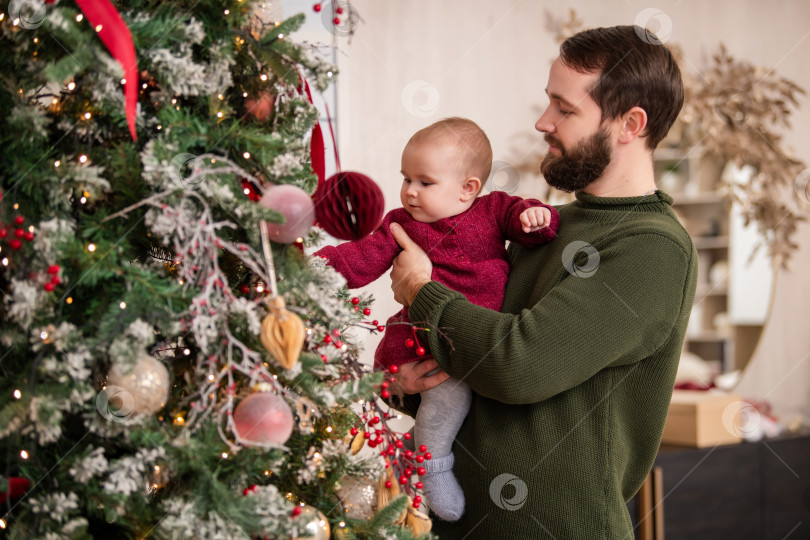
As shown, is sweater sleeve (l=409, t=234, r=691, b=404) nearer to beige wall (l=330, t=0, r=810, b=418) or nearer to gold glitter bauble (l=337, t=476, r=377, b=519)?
gold glitter bauble (l=337, t=476, r=377, b=519)

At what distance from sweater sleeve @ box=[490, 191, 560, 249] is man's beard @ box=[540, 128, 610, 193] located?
0.22 feet

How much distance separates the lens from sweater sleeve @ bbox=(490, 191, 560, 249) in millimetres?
1411

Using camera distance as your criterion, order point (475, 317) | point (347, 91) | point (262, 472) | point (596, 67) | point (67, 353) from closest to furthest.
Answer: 1. point (67, 353)
2. point (262, 472)
3. point (475, 317)
4. point (596, 67)
5. point (347, 91)

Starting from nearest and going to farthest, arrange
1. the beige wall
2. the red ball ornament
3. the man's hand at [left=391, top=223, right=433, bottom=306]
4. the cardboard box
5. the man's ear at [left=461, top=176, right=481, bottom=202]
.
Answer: the red ball ornament
the man's hand at [left=391, top=223, right=433, bottom=306]
the man's ear at [left=461, top=176, right=481, bottom=202]
the beige wall
the cardboard box

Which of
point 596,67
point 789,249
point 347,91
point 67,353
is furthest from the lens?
point 789,249

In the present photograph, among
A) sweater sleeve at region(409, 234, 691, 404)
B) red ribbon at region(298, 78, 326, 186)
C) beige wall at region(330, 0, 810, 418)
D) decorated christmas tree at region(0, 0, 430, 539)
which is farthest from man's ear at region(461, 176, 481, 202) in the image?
beige wall at region(330, 0, 810, 418)

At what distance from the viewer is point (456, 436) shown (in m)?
1.41

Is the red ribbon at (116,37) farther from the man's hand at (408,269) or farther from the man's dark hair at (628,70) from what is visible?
the man's dark hair at (628,70)

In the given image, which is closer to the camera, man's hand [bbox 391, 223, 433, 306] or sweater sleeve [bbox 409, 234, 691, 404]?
sweater sleeve [bbox 409, 234, 691, 404]

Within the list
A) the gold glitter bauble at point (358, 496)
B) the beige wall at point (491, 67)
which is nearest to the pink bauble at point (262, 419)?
the gold glitter bauble at point (358, 496)

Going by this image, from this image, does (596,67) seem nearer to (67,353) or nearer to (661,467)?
(67,353)

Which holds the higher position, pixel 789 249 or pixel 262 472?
pixel 262 472

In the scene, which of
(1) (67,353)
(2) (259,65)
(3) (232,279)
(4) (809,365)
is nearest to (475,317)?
(3) (232,279)

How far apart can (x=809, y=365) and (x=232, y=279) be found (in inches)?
148
